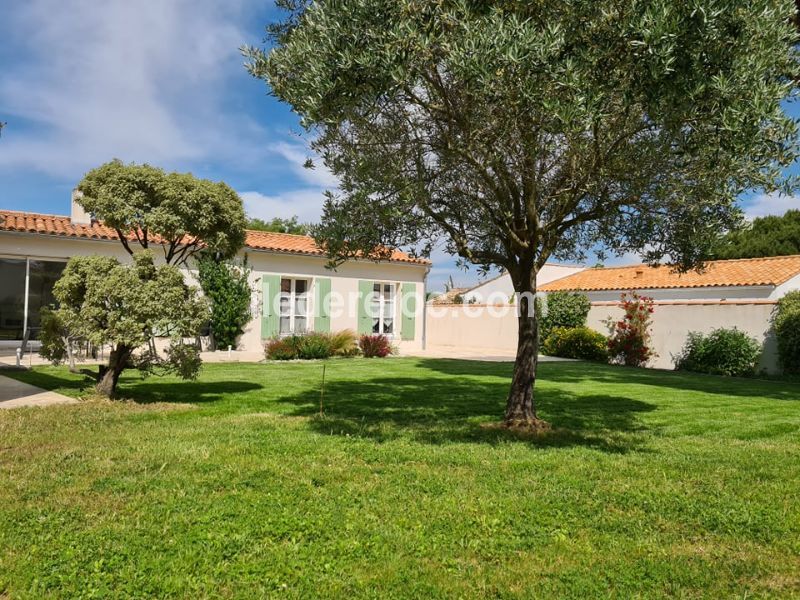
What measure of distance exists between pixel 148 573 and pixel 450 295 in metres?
32.0

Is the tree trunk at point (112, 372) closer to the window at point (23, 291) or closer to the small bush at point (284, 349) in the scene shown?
the window at point (23, 291)

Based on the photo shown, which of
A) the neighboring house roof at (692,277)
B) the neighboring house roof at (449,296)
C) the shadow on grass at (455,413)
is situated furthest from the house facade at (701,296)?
the shadow on grass at (455,413)

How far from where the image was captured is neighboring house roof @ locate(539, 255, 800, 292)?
23891mm

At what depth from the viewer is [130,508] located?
4.79 metres

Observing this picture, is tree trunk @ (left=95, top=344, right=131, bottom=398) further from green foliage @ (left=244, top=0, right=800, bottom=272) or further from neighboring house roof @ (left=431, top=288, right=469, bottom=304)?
neighboring house roof @ (left=431, top=288, right=469, bottom=304)

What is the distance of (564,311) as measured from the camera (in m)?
24.0

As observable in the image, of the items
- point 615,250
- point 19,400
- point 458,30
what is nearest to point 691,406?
point 615,250

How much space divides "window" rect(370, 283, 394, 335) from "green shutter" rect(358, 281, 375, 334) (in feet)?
1.16

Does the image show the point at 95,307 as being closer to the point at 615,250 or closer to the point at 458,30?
the point at 458,30

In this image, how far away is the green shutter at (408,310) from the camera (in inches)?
931

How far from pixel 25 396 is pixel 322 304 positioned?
12.3 metres

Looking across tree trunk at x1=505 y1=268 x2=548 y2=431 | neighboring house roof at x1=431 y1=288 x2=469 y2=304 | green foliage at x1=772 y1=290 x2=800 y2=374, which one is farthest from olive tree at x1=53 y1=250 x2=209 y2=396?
neighboring house roof at x1=431 y1=288 x2=469 y2=304

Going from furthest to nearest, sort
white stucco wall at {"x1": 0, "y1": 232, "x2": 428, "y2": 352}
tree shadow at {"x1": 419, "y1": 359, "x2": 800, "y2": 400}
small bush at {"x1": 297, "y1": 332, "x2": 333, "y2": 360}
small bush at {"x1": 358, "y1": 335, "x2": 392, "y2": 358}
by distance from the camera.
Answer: small bush at {"x1": 358, "y1": 335, "x2": 392, "y2": 358} → small bush at {"x1": 297, "y1": 332, "x2": 333, "y2": 360} → white stucco wall at {"x1": 0, "y1": 232, "x2": 428, "y2": 352} → tree shadow at {"x1": 419, "y1": 359, "x2": 800, "y2": 400}

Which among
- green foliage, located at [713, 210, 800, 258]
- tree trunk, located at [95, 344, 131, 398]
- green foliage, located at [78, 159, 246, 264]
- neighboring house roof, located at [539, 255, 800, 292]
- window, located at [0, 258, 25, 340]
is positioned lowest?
tree trunk, located at [95, 344, 131, 398]
